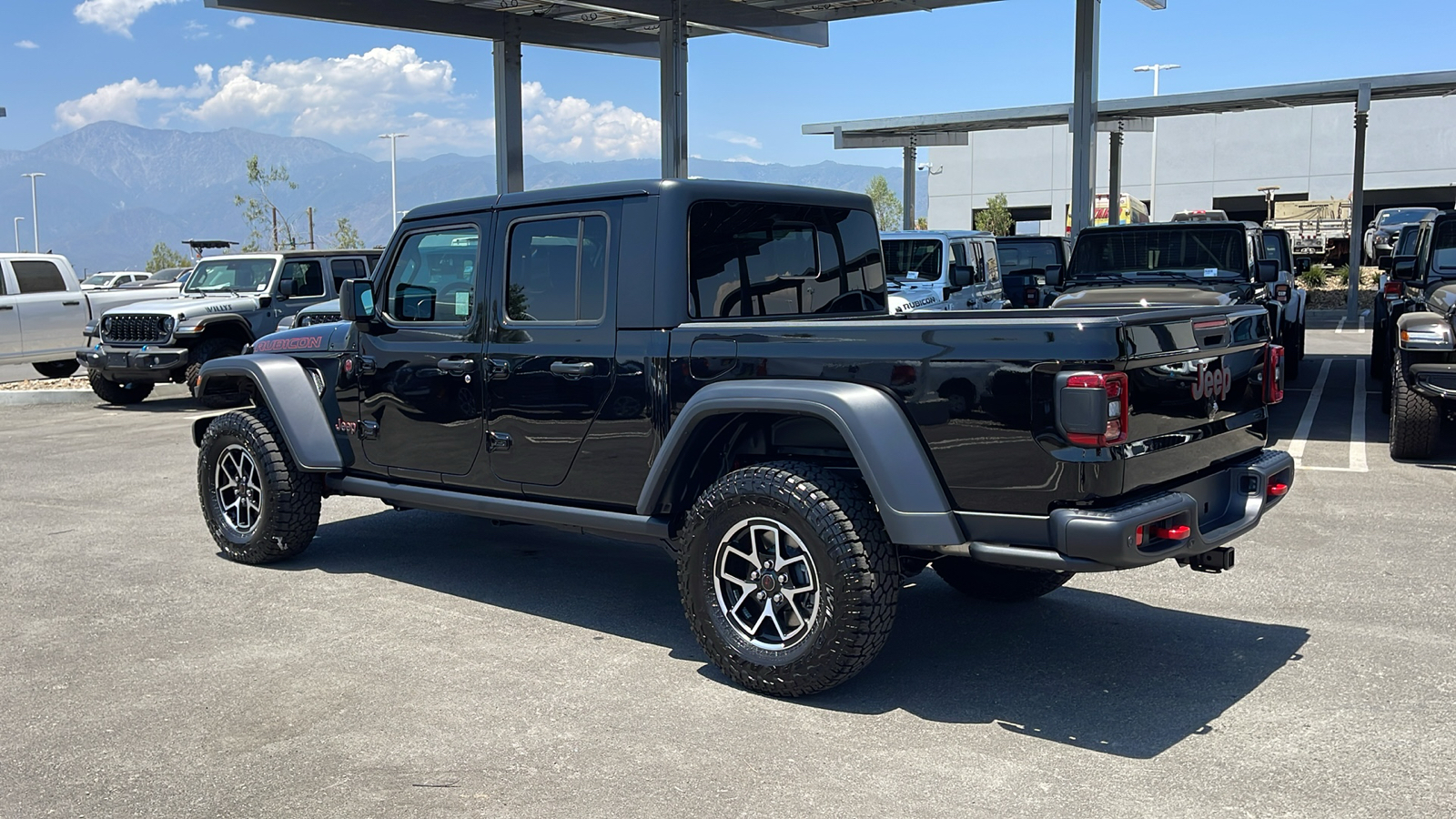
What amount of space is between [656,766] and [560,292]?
2.32 metres

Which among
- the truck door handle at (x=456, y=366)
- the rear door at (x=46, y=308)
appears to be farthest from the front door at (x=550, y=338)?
the rear door at (x=46, y=308)

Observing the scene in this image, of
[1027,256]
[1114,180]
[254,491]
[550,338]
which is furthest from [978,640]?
[1114,180]

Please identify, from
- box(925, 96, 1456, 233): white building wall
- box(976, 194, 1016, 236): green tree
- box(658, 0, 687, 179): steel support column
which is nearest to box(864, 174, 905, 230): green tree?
box(925, 96, 1456, 233): white building wall

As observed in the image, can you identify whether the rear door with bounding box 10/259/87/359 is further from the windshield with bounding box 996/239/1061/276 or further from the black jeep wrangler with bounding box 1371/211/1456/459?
the black jeep wrangler with bounding box 1371/211/1456/459

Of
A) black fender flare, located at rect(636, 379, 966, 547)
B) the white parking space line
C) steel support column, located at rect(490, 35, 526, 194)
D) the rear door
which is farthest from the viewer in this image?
steel support column, located at rect(490, 35, 526, 194)

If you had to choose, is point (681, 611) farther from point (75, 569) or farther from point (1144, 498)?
point (75, 569)

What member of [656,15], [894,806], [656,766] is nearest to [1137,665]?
[894,806]

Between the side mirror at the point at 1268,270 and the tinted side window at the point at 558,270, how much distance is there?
320 inches

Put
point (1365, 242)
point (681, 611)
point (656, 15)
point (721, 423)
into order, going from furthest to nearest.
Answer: point (1365, 242) < point (656, 15) < point (681, 611) < point (721, 423)

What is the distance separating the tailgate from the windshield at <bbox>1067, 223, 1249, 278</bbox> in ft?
23.5

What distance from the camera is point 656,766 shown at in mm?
3986

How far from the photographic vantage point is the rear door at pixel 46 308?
54.5ft

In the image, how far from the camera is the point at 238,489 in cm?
693

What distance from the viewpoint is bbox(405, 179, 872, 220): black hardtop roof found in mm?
5203
